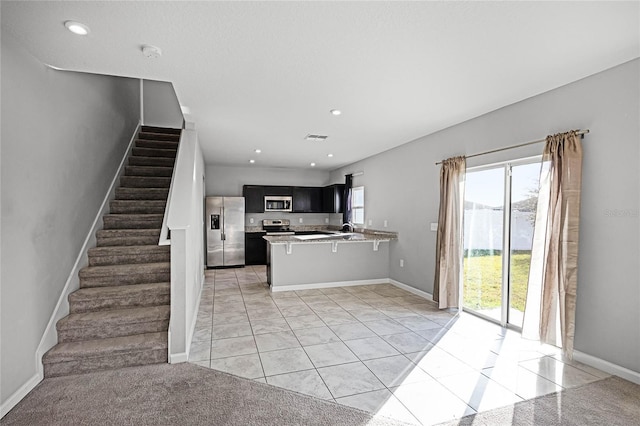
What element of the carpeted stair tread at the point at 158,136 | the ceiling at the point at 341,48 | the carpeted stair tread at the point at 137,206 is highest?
the carpeted stair tread at the point at 158,136

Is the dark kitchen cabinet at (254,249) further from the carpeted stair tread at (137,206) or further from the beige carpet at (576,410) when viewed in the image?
the beige carpet at (576,410)

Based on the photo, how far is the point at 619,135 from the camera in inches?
103

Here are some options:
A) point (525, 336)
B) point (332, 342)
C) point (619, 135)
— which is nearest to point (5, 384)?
point (332, 342)

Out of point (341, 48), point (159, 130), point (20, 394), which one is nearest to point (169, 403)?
point (20, 394)

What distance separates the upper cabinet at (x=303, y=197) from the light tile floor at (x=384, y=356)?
12.2 feet

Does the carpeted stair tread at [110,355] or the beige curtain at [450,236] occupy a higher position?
the beige curtain at [450,236]

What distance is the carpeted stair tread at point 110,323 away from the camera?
2.85m

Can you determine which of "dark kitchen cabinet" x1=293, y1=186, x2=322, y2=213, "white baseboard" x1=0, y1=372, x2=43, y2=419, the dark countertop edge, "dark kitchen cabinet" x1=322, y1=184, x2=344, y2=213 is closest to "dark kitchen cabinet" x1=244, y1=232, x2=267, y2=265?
"dark kitchen cabinet" x1=293, y1=186, x2=322, y2=213

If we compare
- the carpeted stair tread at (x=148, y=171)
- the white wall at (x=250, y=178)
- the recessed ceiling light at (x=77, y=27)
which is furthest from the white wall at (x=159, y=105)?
the recessed ceiling light at (x=77, y=27)

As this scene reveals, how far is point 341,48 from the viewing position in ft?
7.65

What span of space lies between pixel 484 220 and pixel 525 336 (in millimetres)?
1420

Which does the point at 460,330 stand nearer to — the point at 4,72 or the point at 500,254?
the point at 500,254

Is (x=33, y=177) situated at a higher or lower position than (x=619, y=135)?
lower

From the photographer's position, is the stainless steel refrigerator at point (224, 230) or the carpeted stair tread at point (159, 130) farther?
the stainless steel refrigerator at point (224, 230)
